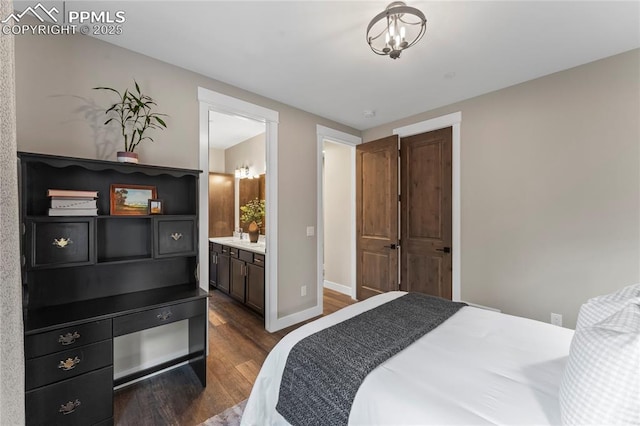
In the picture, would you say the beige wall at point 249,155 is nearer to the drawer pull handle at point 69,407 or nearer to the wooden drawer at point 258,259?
the wooden drawer at point 258,259

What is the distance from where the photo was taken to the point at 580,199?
2.35 meters

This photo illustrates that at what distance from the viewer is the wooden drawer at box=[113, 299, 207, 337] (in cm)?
168

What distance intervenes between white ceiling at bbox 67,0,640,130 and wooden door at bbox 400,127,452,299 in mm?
722

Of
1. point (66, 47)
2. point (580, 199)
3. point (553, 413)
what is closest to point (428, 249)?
point (580, 199)

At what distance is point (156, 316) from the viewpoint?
1.82m

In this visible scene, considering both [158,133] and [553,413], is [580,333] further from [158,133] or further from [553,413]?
[158,133]

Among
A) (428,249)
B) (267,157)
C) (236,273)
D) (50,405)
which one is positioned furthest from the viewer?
(236,273)

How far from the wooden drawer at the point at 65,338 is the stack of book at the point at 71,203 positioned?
0.68 meters

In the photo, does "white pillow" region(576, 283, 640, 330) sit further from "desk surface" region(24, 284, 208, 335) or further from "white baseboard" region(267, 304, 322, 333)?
"white baseboard" region(267, 304, 322, 333)

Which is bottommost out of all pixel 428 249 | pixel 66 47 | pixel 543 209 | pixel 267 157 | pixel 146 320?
pixel 146 320

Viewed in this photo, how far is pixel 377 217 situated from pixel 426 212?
660 millimetres

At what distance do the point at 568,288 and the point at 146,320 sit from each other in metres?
3.41

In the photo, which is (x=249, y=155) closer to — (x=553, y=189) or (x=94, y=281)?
(x=94, y=281)

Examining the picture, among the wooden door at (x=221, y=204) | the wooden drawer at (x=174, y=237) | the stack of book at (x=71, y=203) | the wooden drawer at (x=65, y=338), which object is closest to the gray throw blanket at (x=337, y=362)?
the wooden drawer at (x=65, y=338)
